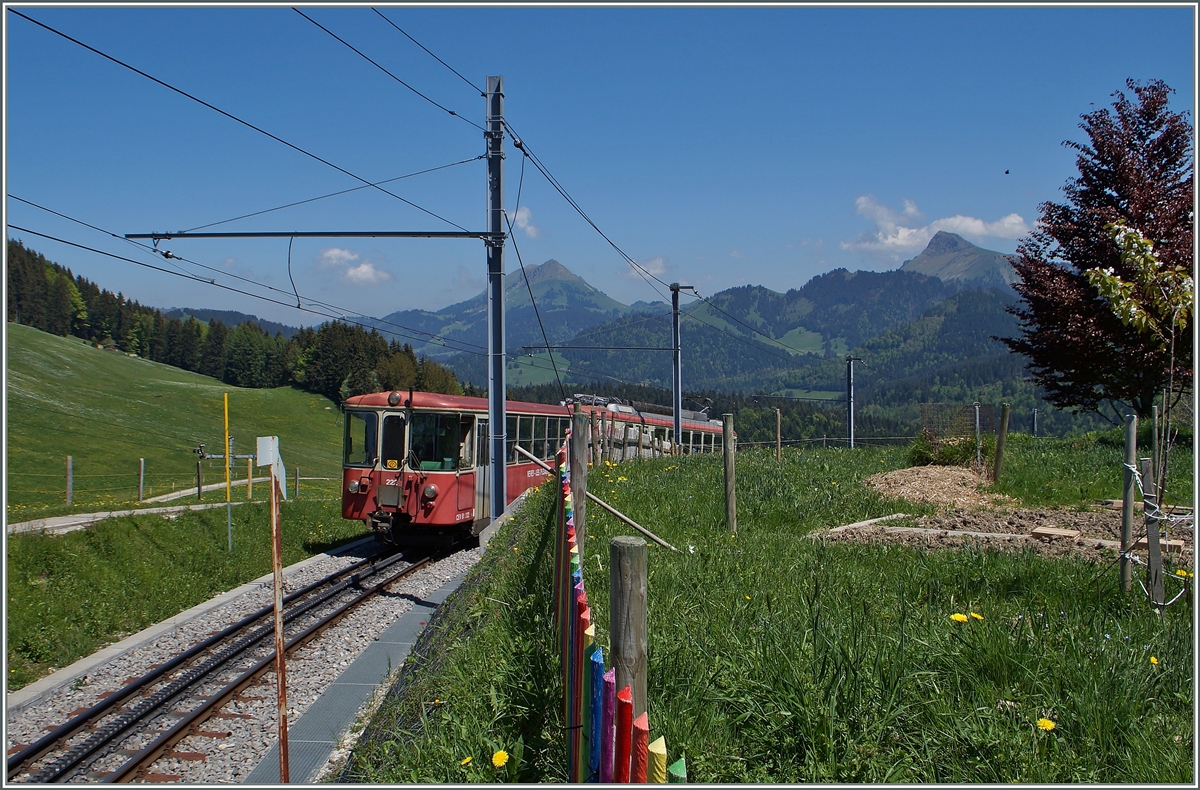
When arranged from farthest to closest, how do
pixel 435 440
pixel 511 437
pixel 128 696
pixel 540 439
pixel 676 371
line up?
pixel 676 371 → pixel 540 439 → pixel 511 437 → pixel 435 440 → pixel 128 696

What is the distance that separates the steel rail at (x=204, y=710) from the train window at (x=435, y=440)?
3.97m

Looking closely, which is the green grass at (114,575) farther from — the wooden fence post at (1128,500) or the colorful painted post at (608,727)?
the wooden fence post at (1128,500)

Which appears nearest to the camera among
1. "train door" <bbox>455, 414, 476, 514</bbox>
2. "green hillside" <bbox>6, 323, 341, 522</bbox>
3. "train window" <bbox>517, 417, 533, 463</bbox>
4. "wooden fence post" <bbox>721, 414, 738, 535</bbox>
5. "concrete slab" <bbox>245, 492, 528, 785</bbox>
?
"concrete slab" <bbox>245, 492, 528, 785</bbox>

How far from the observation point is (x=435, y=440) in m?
15.2

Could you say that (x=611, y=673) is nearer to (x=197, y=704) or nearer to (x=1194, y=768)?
(x=1194, y=768)

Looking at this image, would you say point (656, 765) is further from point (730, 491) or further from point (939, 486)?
point (939, 486)

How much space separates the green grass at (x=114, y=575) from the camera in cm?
935

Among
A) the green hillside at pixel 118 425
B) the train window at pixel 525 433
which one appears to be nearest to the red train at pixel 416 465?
the train window at pixel 525 433

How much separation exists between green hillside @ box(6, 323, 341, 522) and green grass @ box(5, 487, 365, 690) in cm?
667

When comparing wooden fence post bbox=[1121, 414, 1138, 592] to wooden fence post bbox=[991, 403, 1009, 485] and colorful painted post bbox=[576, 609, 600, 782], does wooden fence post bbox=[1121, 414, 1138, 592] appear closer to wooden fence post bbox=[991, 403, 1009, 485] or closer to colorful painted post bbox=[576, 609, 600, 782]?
colorful painted post bbox=[576, 609, 600, 782]

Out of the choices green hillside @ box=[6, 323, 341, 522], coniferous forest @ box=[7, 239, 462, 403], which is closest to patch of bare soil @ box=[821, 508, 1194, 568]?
green hillside @ box=[6, 323, 341, 522]

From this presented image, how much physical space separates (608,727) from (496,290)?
12.2 metres

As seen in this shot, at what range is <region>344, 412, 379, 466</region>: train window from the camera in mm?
15133

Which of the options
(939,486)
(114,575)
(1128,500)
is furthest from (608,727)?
(114,575)
